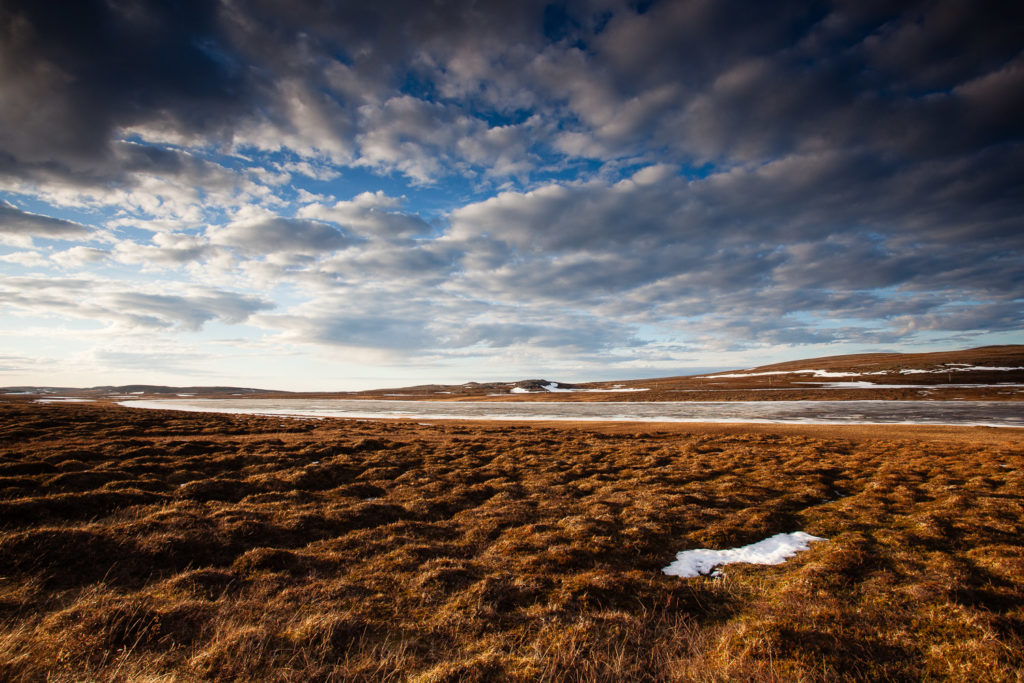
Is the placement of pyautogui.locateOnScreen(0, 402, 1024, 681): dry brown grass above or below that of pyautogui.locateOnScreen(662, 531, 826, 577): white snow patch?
above

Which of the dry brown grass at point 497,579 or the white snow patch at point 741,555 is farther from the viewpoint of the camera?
the white snow patch at point 741,555

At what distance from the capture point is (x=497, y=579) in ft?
31.1

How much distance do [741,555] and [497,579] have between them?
6897 mm

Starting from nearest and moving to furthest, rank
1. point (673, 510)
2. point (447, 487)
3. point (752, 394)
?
point (673, 510) → point (447, 487) → point (752, 394)

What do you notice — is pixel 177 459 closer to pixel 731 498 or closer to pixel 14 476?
pixel 14 476

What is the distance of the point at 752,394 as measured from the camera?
369 ft

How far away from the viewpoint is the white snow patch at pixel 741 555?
34.4 feet

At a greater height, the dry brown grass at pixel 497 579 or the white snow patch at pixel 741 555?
the dry brown grass at pixel 497 579

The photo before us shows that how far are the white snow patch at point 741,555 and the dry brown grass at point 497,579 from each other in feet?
1.38

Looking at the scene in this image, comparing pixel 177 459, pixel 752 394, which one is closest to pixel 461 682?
pixel 177 459

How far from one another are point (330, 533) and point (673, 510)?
11.9 m

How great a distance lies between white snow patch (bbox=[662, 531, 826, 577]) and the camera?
10.5m

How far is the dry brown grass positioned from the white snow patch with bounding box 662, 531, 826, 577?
1.38 feet

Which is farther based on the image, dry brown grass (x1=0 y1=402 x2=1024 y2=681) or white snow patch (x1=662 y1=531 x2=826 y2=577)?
white snow patch (x1=662 y1=531 x2=826 y2=577)
